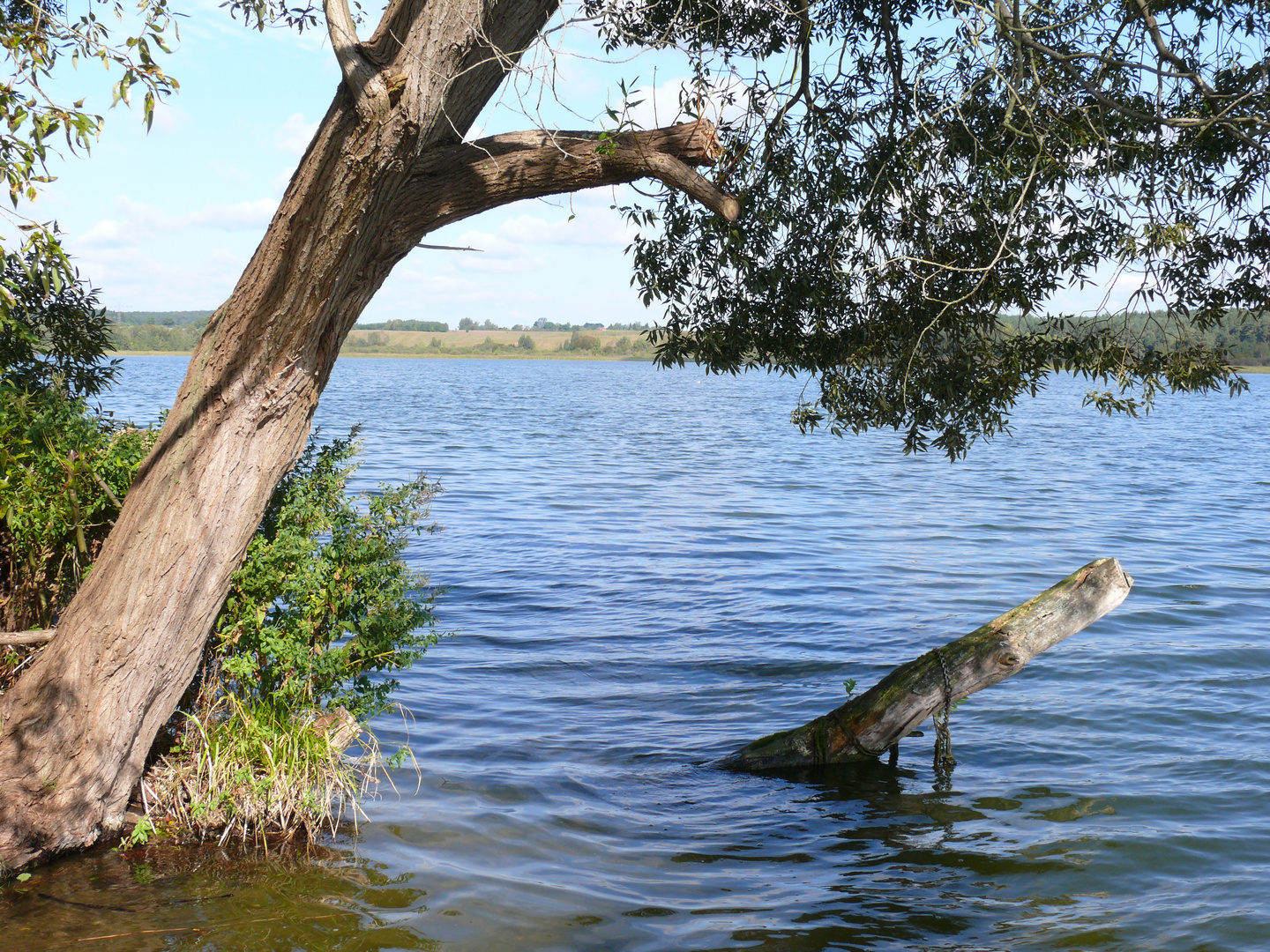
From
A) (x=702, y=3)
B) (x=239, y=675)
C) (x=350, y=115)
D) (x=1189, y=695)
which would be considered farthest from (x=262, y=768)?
(x=1189, y=695)

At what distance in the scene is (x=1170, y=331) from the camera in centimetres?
794

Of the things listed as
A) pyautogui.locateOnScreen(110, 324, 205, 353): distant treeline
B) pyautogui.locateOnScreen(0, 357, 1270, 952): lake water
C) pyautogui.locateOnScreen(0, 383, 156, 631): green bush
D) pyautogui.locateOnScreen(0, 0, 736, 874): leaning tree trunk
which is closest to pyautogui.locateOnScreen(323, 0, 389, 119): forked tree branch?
pyautogui.locateOnScreen(0, 0, 736, 874): leaning tree trunk

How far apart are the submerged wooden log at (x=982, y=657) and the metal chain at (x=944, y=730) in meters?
0.01

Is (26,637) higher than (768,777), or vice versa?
(26,637)

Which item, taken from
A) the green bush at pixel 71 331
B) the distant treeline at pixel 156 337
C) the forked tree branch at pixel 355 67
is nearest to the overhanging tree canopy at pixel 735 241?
the forked tree branch at pixel 355 67

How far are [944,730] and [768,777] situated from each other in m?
1.61

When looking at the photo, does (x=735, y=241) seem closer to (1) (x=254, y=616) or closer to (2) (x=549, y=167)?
(2) (x=549, y=167)

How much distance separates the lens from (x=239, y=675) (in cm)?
652

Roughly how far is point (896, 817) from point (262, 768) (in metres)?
4.96

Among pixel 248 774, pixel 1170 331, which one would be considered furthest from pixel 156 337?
pixel 1170 331

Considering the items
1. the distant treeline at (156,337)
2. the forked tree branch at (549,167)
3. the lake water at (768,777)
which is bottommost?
the lake water at (768,777)

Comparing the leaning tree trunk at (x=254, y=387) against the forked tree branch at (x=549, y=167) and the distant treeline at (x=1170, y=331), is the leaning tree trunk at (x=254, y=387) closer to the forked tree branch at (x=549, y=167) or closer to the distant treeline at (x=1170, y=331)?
the forked tree branch at (x=549, y=167)

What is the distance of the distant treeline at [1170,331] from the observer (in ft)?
25.2

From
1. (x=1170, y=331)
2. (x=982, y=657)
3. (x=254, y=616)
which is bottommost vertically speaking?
(x=982, y=657)
